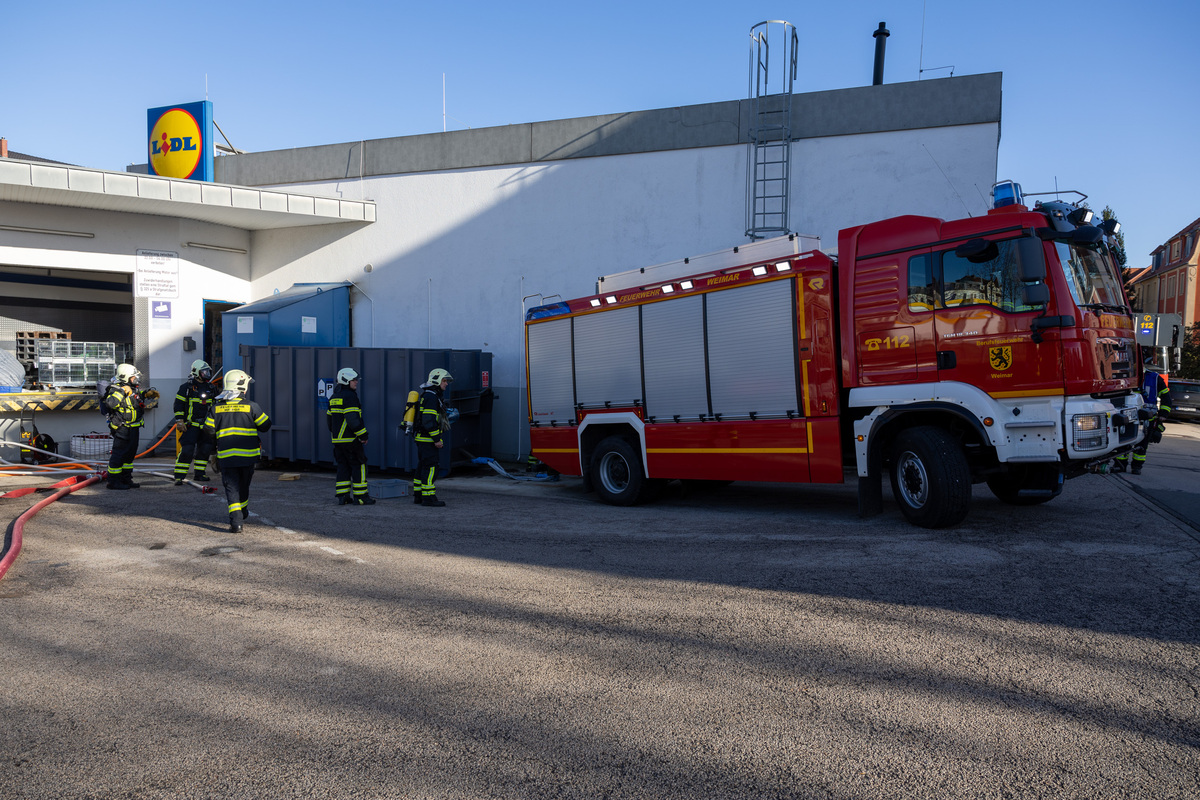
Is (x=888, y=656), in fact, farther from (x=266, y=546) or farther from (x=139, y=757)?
(x=266, y=546)

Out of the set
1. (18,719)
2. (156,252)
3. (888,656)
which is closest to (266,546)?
(18,719)

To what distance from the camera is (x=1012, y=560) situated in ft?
19.8

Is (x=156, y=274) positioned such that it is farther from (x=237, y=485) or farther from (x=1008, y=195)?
(x=1008, y=195)

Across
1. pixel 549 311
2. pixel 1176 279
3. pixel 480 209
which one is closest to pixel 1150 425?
pixel 549 311

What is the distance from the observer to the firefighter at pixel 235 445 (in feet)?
26.6

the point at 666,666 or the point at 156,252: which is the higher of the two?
the point at 156,252

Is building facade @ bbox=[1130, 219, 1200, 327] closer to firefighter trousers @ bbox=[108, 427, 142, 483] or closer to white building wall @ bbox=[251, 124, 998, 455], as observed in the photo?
white building wall @ bbox=[251, 124, 998, 455]

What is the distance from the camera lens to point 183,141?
17.5m

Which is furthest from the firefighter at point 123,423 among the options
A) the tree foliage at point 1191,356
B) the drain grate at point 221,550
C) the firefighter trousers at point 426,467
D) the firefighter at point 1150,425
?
the tree foliage at point 1191,356

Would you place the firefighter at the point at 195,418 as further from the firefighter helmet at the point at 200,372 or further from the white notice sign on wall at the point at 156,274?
the white notice sign on wall at the point at 156,274

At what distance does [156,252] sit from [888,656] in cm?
1700

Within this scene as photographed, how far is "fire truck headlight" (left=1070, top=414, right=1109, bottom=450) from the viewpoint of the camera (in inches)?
257

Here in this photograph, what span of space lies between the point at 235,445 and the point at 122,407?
12.6ft

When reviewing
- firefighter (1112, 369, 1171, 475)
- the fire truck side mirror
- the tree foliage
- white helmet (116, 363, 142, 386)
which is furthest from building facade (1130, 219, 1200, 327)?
white helmet (116, 363, 142, 386)
